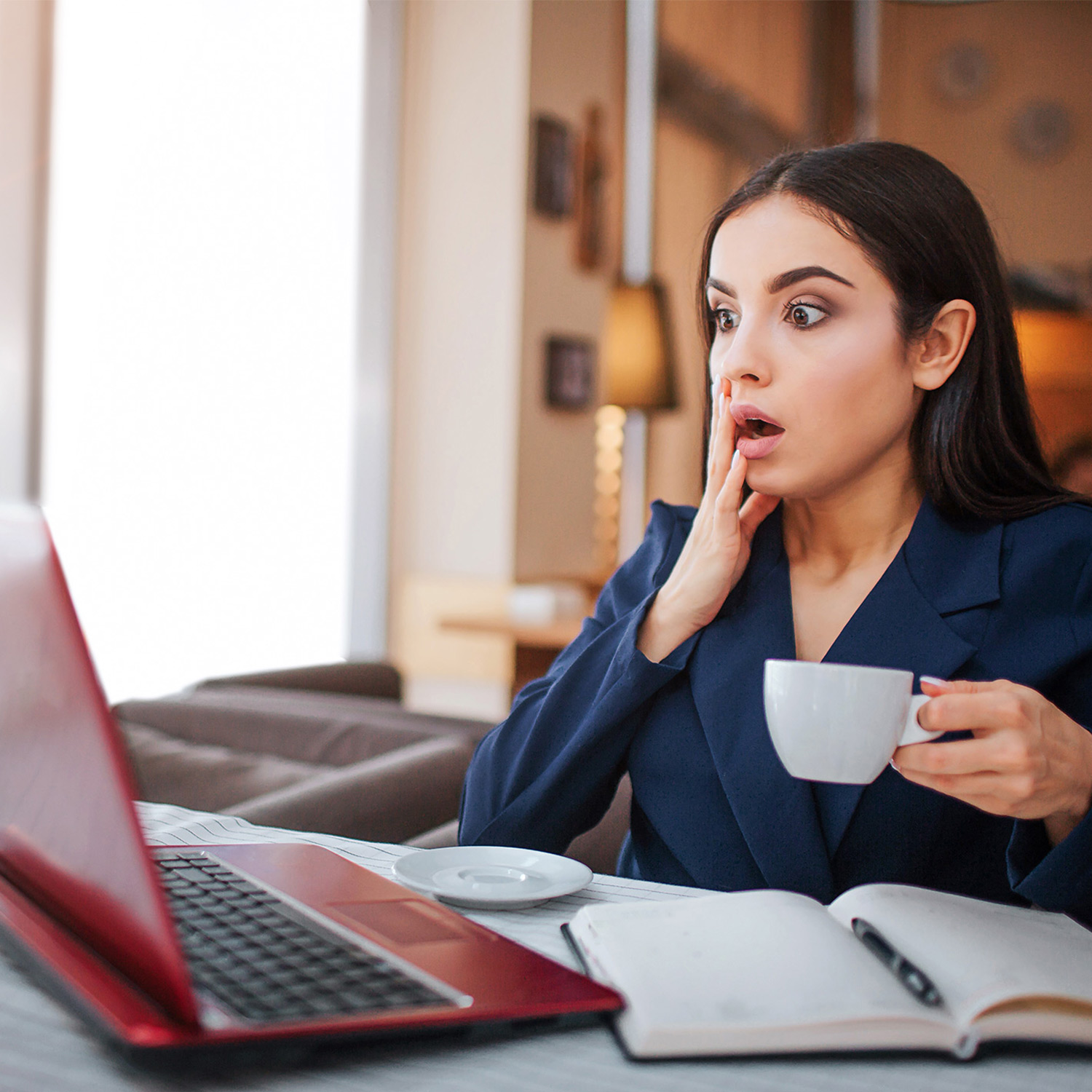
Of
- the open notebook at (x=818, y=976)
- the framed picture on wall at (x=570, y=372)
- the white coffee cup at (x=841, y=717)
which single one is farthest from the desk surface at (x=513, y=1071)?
the framed picture on wall at (x=570, y=372)

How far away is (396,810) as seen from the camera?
1485 millimetres

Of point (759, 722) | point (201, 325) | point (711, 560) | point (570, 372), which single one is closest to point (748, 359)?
point (711, 560)

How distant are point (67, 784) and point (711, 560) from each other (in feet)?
2.14

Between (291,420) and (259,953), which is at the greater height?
(291,420)

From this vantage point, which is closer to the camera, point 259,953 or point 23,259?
point 259,953

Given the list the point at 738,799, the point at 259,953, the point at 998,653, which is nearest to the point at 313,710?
the point at 738,799

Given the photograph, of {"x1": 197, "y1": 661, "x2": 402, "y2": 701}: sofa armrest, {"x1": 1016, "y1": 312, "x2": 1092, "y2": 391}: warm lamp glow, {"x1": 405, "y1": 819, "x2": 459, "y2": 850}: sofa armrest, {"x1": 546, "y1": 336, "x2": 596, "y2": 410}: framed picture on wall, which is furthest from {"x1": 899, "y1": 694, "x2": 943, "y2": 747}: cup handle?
{"x1": 1016, "y1": 312, "x2": 1092, "y2": 391}: warm lamp glow

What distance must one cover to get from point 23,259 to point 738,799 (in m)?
2.37

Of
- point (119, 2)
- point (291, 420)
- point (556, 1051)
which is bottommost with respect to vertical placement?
point (556, 1051)

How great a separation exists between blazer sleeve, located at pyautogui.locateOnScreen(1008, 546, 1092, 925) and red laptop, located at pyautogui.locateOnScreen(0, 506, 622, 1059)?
1.37 feet

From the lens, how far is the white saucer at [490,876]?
2.31 feet

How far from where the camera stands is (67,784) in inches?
20.9

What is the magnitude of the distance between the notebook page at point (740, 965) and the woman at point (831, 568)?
13.0 inches

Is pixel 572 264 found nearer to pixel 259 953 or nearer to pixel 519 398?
pixel 519 398
